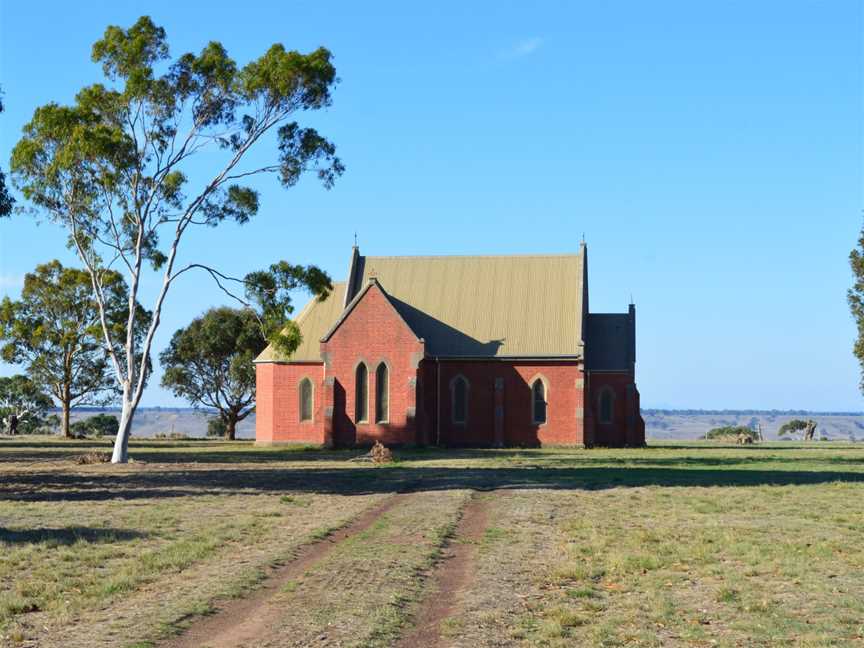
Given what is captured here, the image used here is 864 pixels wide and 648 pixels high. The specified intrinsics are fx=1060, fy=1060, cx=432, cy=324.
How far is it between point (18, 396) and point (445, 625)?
85731 mm

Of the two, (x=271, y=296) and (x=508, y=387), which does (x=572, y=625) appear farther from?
(x=508, y=387)

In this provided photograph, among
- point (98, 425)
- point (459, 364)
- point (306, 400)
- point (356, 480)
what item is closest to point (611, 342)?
point (459, 364)

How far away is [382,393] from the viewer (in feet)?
199

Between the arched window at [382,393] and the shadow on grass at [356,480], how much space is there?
57.8ft

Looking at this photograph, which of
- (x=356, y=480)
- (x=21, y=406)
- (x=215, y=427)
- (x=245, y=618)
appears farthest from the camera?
(x=215, y=427)

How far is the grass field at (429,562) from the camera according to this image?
1307cm

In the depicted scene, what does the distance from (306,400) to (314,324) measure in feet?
16.5

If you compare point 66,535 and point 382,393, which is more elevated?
point 382,393

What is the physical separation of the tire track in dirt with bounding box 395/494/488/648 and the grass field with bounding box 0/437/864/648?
62mm

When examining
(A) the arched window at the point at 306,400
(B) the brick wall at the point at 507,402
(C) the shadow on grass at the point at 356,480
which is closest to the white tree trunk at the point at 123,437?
(C) the shadow on grass at the point at 356,480

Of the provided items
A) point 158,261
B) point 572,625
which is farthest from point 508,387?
point 572,625

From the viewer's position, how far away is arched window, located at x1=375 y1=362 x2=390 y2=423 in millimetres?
60281

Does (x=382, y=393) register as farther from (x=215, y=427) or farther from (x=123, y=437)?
(x=215, y=427)

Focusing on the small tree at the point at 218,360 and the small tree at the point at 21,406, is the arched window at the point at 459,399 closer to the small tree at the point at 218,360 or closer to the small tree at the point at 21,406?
the small tree at the point at 218,360
